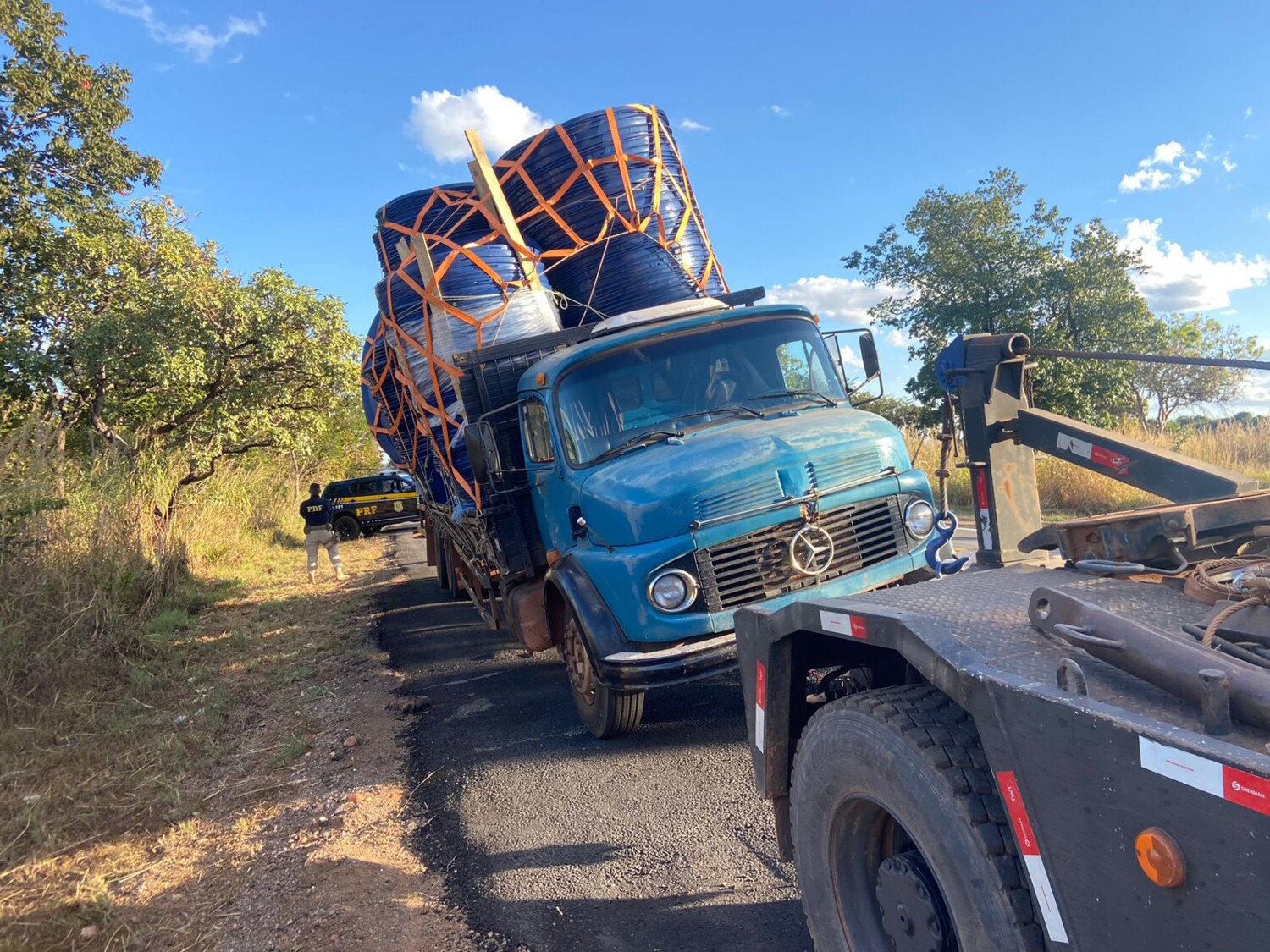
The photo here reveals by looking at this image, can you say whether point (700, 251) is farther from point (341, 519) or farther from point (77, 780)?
point (341, 519)

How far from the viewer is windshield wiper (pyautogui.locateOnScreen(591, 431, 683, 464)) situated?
4.71 m

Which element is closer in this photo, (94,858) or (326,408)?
(94,858)

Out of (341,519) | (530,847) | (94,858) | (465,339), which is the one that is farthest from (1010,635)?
(341,519)

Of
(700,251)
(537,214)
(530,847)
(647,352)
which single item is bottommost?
(530,847)

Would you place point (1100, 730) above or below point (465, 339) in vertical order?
below

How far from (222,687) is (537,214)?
490cm

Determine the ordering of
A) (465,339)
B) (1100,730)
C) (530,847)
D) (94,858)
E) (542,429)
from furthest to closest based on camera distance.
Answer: (465,339) → (542,429) → (94,858) → (530,847) → (1100,730)

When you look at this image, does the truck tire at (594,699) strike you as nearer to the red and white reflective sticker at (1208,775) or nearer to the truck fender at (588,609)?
the truck fender at (588,609)

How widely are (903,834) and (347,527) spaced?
71.0 feet

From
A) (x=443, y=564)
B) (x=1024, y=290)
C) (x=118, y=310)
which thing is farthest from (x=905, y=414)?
(x=118, y=310)

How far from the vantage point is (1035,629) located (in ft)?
6.09

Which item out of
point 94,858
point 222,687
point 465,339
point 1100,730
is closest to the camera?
point 1100,730

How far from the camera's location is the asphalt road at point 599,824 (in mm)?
2938

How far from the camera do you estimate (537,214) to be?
22.0ft
